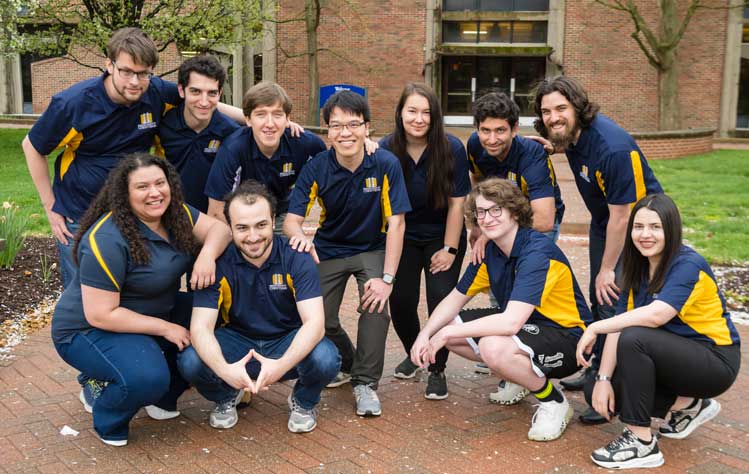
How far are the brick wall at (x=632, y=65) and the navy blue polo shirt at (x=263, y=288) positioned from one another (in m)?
26.0

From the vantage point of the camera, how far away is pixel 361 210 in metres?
4.75

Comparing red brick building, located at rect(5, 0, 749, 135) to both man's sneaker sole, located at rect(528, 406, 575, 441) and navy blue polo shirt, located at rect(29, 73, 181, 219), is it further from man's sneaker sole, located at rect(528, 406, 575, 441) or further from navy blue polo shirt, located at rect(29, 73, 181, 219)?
man's sneaker sole, located at rect(528, 406, 575, 441)

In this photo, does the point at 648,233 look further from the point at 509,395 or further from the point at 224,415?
the point at 224,415

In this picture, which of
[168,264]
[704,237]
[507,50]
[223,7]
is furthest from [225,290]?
[507,50]

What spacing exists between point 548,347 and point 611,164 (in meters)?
1.09

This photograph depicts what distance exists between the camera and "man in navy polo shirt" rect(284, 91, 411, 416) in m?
4.61

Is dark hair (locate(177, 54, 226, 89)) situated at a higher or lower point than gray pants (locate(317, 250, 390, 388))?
higher

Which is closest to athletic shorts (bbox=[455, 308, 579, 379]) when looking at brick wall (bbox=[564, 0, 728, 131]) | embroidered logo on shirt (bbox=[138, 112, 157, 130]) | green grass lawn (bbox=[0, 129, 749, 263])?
embroidered logo on shirt (bbox=[138, 112, 157, 130])

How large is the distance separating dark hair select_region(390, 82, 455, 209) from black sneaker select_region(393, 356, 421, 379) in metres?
1.08

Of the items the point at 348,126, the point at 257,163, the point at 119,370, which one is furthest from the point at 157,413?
the point at 348,126

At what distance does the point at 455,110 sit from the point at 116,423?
92.7ft

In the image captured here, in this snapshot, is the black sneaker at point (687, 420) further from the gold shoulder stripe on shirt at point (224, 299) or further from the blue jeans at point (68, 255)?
the blue jeans at point (68, 255)

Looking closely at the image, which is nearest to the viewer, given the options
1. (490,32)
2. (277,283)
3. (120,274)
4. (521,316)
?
(120,274)

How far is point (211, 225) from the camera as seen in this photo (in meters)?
4.35
